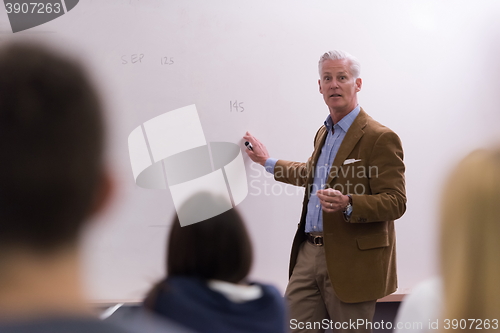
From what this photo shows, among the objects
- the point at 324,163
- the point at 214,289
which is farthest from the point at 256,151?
the point at 214,289

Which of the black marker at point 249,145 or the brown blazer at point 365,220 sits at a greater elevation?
the black marker at point 249,145

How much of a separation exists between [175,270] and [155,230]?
3.83 ft

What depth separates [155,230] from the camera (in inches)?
82.7

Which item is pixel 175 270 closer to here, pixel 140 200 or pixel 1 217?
pixel 1 217

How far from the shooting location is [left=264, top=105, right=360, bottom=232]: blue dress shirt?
71.0 inches

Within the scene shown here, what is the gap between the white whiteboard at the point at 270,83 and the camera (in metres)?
2.06

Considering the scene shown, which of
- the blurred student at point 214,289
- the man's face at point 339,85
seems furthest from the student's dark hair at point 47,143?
the man's face at point 339,85

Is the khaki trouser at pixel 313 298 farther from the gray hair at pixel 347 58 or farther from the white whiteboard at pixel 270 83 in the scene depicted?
the gray hair at pixel 347 58

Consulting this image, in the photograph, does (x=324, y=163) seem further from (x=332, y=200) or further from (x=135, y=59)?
(x=135, y=59)

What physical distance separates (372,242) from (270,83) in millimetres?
868

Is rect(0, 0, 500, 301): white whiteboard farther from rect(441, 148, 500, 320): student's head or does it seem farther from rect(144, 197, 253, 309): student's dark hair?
rect(441, 148, 500, 320): student's head

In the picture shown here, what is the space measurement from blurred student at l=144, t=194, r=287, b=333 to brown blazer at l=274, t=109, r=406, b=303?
0.73 metres

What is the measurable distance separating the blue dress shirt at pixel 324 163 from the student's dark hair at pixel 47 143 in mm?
1448

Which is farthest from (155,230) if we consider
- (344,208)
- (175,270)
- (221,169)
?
(175,270)
